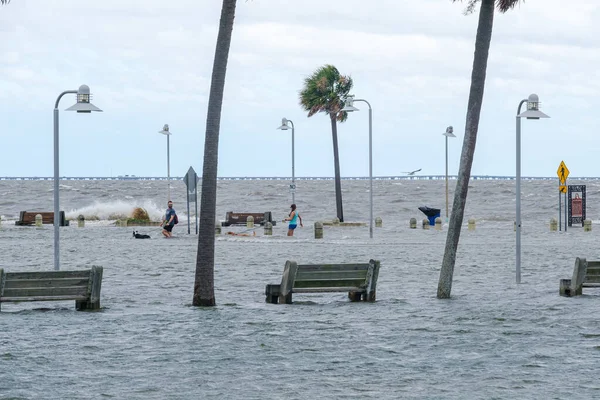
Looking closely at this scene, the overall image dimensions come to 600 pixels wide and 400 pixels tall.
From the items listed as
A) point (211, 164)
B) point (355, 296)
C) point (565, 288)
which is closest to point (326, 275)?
point (355, 296)

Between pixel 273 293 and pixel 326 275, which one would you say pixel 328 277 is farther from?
pixel 273 293

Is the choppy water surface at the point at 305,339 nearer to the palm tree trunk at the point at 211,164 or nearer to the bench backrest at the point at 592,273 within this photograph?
the bench backrest at the point at 592,273

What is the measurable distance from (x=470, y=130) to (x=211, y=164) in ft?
16.3

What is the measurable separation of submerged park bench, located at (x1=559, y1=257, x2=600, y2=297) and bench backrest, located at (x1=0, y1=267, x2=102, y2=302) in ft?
27.5

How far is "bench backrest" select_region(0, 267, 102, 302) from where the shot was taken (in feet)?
52.0

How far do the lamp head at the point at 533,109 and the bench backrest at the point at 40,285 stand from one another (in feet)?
32.7

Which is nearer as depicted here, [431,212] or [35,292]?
[35,292]

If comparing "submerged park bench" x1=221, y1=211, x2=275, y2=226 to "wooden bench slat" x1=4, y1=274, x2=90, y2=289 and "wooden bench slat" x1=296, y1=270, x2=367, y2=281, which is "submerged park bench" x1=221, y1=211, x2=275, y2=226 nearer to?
"wooden bench slat" x1=296, y1=270, x2=367, y2=281

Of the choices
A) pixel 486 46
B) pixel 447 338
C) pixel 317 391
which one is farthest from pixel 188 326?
pixel 486 46

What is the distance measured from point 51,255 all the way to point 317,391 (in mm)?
22710

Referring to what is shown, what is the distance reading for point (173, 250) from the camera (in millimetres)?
33750

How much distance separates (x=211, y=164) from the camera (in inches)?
674

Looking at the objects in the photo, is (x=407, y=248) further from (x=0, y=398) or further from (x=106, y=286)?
(x=0, y=398)

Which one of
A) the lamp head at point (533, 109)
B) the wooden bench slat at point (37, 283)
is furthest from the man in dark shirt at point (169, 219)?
the wooden bench slat at point (37, 283)
